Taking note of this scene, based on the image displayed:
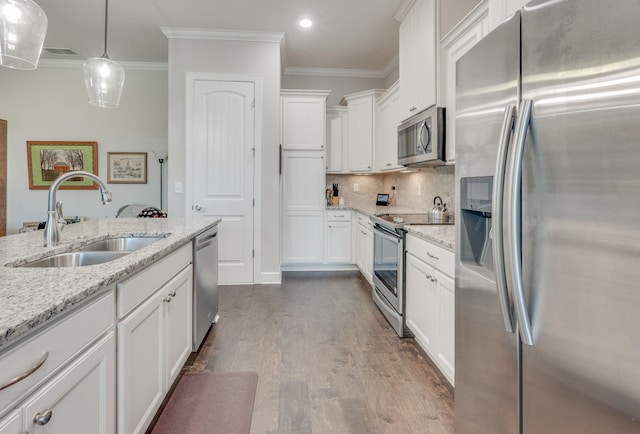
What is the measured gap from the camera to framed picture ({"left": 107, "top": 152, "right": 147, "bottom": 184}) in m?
5.33

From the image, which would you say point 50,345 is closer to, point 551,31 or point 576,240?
point 576,240

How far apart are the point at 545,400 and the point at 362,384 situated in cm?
134

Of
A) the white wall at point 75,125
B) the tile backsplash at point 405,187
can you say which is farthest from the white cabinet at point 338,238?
the white wall at point 75,125

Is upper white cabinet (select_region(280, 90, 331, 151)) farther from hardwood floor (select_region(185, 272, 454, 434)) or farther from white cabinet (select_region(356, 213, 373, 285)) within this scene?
hardwood floor (select_region(185, 272, 454, 434))

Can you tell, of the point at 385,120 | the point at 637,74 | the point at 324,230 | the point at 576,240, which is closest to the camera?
the point at 637,74

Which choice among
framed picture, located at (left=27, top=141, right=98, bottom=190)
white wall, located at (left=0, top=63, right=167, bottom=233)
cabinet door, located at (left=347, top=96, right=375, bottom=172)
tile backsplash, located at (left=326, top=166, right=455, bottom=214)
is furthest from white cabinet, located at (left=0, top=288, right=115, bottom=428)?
framed picture, located at (left=27, top=141, right=98, bottom=190)

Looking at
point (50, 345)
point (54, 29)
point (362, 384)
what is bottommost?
point (362, 384)

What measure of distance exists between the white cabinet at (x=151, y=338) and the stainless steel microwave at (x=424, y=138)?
1966mm

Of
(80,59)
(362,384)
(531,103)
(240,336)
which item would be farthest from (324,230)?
(80,59)

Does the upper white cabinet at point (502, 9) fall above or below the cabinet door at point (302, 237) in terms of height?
above

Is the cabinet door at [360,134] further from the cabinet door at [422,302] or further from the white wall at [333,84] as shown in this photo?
the cabinet door at [422,302]

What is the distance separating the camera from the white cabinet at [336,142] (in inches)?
204

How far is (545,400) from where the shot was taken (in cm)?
92

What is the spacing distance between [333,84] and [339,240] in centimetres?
250
